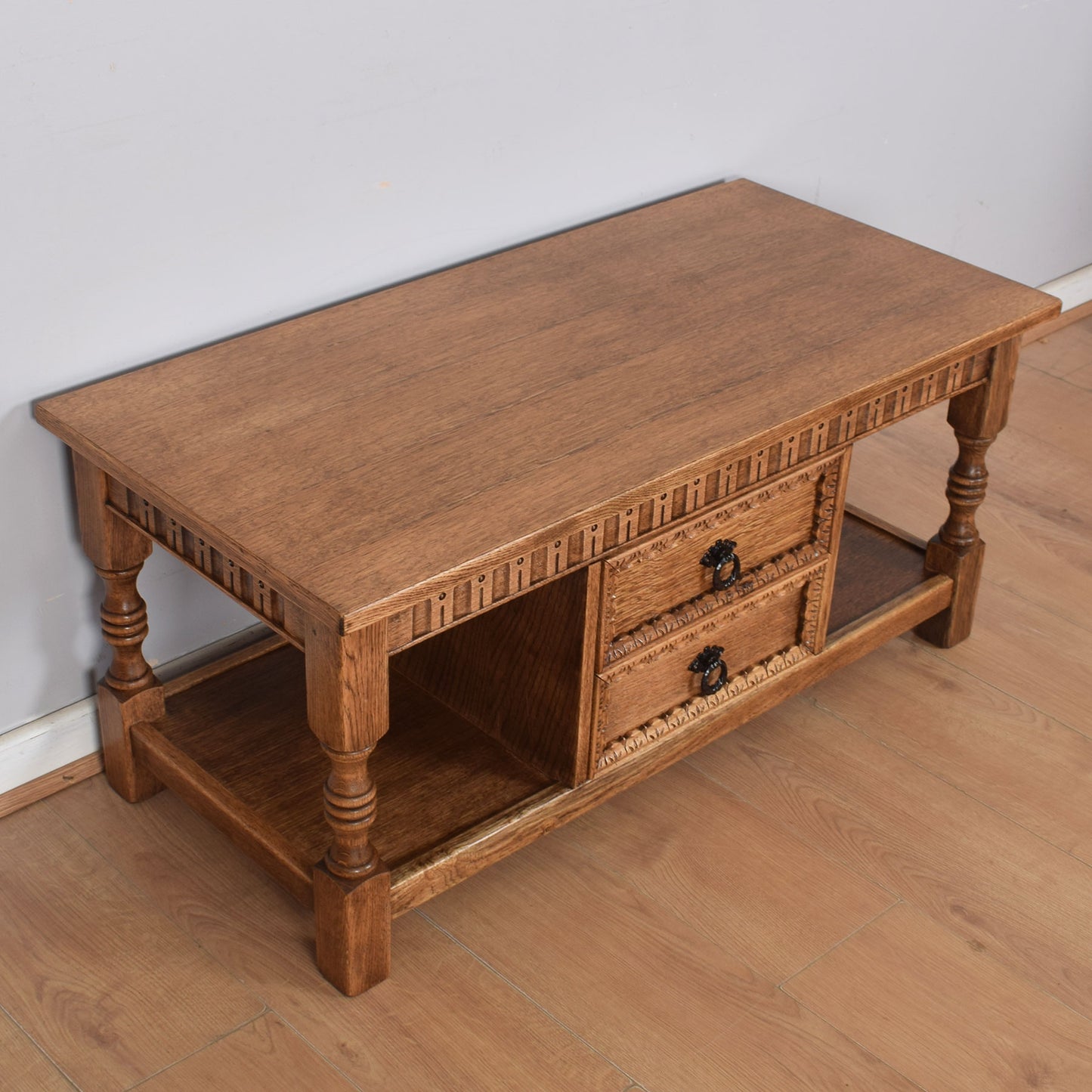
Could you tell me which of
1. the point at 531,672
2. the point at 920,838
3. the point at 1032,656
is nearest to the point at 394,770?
the point at 531,672

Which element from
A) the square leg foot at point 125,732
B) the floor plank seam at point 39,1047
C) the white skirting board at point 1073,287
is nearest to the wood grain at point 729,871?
the square leg foot at point 125,732

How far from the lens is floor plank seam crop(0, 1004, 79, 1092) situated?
1.52 metres

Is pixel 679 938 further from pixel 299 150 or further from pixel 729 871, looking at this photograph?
pixel 299 150

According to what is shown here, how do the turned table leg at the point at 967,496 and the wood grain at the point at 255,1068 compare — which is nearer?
the wood grain at the point at 255,1068

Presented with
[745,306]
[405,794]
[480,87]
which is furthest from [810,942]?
[480,87]

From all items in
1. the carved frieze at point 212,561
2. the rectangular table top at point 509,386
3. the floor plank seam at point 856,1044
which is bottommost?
the floor plank seam at point 856,1044

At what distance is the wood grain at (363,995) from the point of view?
5.08 feet

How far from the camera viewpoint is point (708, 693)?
72.9 inches

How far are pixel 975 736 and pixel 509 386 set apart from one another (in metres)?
0.87

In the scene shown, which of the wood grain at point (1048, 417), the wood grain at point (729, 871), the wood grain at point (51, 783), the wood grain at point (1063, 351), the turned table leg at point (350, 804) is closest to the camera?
the turned table leg at point (350, 804)

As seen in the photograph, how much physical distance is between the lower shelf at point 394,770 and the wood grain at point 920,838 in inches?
3.6

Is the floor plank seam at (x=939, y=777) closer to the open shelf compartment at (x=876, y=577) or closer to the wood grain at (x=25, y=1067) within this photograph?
the open shelf compartment at (x=876, y=577)

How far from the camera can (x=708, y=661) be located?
1.82 metres

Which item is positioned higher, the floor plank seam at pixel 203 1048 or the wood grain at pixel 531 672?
the wood grain at pixel 531 672
